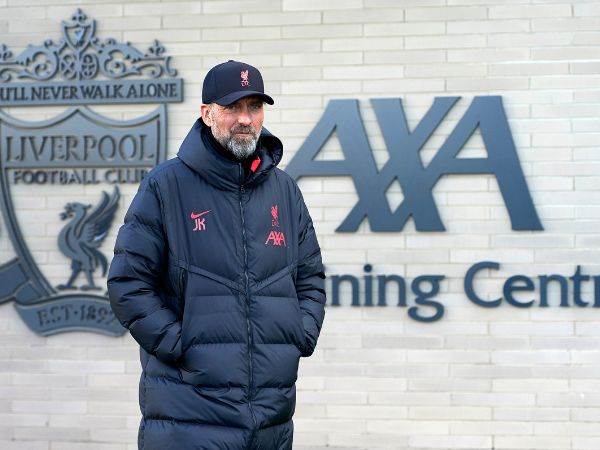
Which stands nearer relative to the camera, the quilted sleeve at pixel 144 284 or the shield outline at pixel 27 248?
the quilted sleeve at pixel 144 284

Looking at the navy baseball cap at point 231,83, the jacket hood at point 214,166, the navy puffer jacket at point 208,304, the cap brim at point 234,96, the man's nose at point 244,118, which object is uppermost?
the navy baseball cap at point 231,83

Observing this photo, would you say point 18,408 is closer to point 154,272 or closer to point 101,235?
point 101,235

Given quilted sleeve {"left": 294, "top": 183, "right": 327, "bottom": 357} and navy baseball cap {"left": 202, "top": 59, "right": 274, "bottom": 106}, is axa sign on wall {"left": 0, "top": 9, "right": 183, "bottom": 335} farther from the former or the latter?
navy baseball cap {"left": 202, "top": 59, "right": 274, "bottom": 106}

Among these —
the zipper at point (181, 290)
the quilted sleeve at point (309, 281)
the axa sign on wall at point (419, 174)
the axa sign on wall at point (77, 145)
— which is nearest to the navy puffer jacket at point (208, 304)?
the zipper at point (181, 290)

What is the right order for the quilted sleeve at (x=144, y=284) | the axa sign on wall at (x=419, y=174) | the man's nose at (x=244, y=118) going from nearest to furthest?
the quilted sleeve at (x=144, y=284) → the man's nose at (x=244, y=118) → the axa sign on wall at (x=419, y=174)

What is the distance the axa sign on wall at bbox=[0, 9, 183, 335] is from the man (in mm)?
2579

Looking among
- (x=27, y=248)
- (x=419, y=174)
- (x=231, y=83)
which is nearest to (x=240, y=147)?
(x=231, y=83)

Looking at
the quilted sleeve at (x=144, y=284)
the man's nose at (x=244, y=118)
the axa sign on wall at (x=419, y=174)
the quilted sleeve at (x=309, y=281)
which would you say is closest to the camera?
the quilted sleeve at (x=144, y=284)

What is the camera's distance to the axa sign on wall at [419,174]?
5.10 metres

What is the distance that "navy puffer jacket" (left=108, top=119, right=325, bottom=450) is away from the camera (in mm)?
2746

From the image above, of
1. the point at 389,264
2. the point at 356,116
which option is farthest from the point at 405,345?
the point at 356,116

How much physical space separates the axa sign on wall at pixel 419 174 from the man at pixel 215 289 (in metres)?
2.29

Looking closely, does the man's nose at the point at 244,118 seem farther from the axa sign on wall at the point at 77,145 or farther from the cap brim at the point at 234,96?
the axa sign on wall at the point at 77,145

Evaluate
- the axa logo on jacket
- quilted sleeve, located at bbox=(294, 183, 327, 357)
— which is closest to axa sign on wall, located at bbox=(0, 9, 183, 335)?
quilted sleeve, located at bbox=(294, 183, 327, 357)
